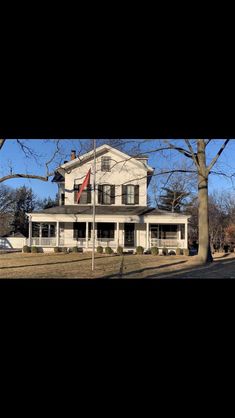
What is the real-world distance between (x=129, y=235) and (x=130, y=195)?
3.01 m

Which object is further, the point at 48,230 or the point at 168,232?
the point at 48,230

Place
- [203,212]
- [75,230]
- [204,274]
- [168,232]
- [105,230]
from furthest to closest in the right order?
[168,232], [75,230], [105,230], [203,212], [204,274]

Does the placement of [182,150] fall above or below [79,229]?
above

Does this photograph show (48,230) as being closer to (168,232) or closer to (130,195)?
(130,195)

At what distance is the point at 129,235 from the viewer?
25.2 meters

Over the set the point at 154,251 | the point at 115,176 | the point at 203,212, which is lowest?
the point at 154,251

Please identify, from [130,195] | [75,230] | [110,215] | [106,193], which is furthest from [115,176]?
[75,230]

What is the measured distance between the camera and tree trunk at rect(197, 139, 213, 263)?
58.1 feet
